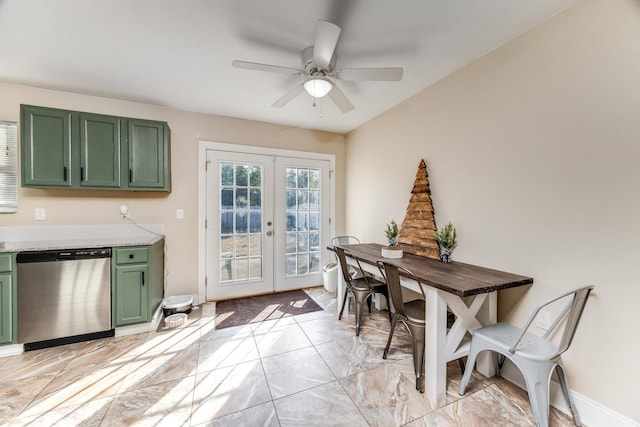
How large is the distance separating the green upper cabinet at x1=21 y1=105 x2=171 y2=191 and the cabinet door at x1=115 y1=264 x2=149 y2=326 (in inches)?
36.3

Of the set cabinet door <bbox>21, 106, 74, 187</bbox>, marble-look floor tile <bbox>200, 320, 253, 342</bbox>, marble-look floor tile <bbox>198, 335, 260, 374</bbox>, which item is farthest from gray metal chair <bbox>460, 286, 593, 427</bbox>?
cabinet door <bbox>21, 106, 74, 187</bbox>

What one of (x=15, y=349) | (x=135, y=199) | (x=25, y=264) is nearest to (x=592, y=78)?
(x=135, y=199)

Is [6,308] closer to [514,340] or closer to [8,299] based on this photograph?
[8,299]

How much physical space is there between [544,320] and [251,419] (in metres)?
1.99

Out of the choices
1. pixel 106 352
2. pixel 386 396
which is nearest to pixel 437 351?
pixel 386 396

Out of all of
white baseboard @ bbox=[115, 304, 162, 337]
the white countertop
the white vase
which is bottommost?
white baseboard @ bbox=[115, 304, 162, 337]

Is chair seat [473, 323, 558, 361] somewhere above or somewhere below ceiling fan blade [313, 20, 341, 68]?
below

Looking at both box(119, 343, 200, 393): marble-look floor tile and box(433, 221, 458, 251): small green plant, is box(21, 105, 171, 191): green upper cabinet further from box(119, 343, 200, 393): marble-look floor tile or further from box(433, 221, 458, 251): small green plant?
box(433, 221, 458, 251): small green plant

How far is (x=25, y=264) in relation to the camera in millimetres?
2199

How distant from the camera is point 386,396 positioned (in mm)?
1724

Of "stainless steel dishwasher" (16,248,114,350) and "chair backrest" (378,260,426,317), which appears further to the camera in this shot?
"stainless steel dishwasher" (16,248,114,350)

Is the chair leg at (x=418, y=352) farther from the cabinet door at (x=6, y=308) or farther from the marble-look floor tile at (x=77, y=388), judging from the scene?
the cabinet door at (x=6, y=308)

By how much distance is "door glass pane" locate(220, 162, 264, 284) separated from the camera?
11.4ft

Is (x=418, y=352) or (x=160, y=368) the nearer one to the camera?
(x=418, y=352)
